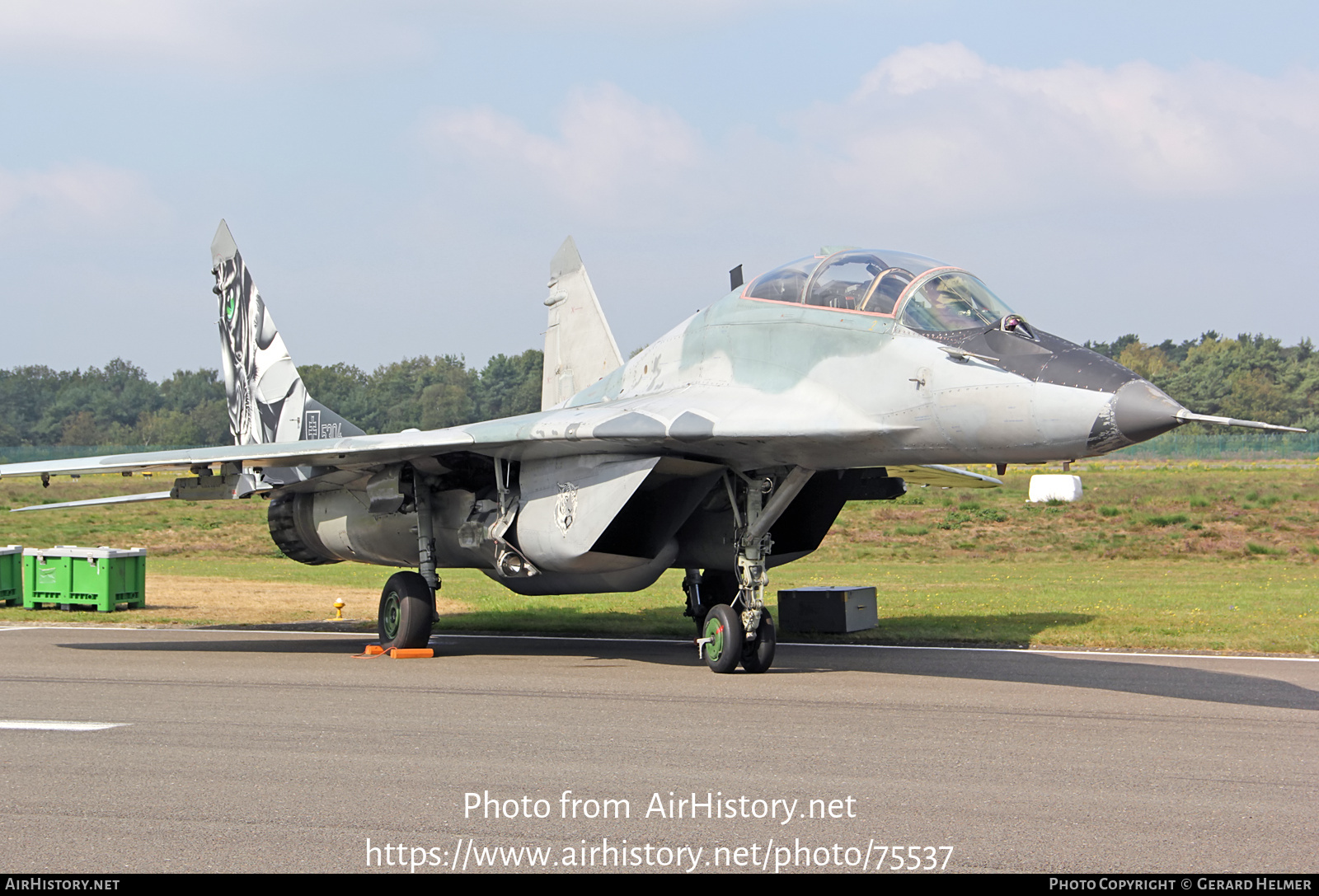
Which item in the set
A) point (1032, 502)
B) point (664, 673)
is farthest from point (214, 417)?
point (664, 673)

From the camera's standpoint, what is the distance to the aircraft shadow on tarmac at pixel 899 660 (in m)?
9.60

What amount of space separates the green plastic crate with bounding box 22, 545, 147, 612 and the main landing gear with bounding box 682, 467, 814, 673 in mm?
11086

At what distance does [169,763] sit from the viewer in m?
6.54

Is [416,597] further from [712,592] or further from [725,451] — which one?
[725,451]

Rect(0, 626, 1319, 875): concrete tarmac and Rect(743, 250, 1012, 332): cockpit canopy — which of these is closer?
Rect(0, 626, 1319, 875): concrete tarmac

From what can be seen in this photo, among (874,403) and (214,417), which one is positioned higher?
(214,417)

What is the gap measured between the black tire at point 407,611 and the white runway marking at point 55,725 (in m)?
4.81

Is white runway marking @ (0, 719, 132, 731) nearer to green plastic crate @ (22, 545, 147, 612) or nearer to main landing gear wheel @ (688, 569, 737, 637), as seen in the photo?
main landing gear wheel @ (688, 569, 737, 637)

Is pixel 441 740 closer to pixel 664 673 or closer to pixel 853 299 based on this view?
pixel 664 673

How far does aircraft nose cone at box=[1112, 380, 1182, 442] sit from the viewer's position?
799cm

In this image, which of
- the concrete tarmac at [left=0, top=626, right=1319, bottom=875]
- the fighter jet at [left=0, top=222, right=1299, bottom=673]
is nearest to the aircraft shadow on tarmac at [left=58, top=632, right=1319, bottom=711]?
the concrete tarmac at [left=0, top=626, right=1319, bottom=875]

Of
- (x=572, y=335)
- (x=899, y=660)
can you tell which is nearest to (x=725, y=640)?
(x=899, y=660)

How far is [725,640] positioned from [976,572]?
15772mm
